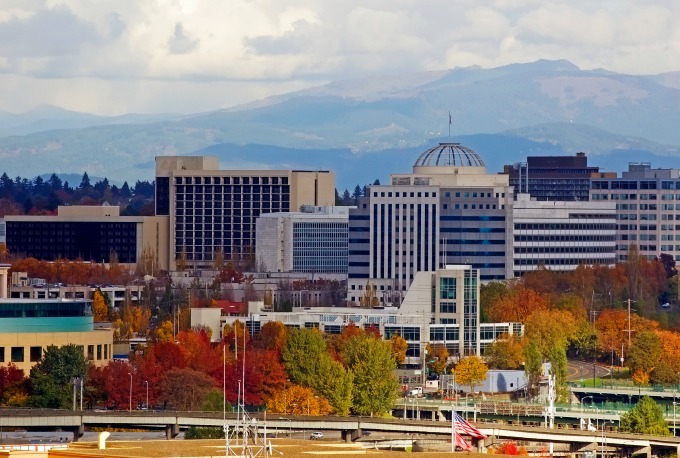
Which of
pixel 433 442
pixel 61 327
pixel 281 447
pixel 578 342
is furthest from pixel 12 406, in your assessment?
pixel 578 342

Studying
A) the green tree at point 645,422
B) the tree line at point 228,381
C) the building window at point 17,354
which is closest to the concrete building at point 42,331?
the building window at point 17,354

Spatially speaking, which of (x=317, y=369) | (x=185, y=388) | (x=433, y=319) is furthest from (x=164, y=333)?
(x=185, y=388)

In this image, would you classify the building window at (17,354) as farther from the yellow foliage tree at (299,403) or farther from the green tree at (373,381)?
the green tree at (373,381)

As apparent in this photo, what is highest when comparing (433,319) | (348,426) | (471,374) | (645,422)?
(433,319)

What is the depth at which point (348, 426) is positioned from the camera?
123000 millimetres

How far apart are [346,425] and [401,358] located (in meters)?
44.4

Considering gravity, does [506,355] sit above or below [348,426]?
above

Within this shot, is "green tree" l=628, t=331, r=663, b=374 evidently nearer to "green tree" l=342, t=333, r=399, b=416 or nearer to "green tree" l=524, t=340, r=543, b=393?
"green tree" l=524, t=340, r=543, b=393

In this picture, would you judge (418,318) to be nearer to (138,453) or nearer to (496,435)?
(496,435)

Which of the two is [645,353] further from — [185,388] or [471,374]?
[185,388]

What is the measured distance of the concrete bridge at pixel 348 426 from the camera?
4705 inches

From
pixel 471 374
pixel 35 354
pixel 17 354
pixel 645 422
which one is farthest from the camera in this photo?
pixel 471 374

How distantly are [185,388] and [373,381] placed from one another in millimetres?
10922

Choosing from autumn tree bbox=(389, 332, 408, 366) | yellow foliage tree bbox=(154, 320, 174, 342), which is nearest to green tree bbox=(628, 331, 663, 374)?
A: autumn tree bbox=(389, 332, 408, 366)
